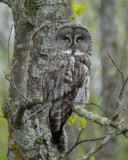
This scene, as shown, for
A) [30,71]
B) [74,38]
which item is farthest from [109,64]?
[30,71]

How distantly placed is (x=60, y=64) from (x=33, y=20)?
27.4 inches

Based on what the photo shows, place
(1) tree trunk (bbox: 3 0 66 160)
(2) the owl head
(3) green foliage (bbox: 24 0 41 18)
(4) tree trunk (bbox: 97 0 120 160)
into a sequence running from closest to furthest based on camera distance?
(1) tree trunk (bbox: 3 0 66 160), (3) green foliage (bbox: 24 0 41 18), (2) the owl head, (4) tree trunk (bbox: 97 0 120 160)

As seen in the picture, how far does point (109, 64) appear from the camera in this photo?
826cm

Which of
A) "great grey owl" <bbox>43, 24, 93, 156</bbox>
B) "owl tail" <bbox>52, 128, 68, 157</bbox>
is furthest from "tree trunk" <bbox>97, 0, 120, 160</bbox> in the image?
"owl tail" <bbox>52, 128, 68, 157</bbox>

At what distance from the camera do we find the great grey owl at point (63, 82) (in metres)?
3.64

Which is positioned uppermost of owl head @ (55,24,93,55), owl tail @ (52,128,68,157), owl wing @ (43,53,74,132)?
owl head @ (55,24,93,55)

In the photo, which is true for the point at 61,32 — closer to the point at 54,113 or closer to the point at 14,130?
the point at 54,113

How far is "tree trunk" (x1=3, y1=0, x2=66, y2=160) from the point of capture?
3.43 metres

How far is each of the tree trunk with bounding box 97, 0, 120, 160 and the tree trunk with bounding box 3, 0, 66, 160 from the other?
3.79m

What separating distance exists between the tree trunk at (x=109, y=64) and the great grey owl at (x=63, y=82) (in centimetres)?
348

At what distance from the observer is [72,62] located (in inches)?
150

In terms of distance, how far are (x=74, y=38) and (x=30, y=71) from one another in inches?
36.2

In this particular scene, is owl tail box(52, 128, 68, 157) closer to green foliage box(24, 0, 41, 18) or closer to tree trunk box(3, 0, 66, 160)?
tree trunk box(3, 0, 66, 160)

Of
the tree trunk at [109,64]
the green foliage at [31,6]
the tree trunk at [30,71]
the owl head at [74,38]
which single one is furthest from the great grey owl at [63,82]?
the tree trunk at [109,64]
